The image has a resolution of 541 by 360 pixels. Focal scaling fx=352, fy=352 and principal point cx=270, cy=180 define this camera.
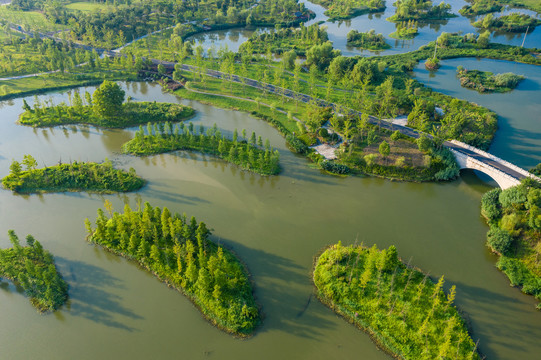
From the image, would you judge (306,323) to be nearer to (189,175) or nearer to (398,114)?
(189,175)

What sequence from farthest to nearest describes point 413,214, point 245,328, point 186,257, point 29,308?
1. point 413,214
2. point 186,257
3. point 29,308
4. point 245,328

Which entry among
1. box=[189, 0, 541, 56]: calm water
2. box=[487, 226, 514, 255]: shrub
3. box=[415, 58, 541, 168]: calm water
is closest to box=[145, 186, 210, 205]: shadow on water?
box=[487, 226, 514, 255]: shrub

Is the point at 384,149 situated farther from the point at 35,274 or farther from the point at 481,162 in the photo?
the point at 35,274

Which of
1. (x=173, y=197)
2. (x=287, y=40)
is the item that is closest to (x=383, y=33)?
(x=287, y=40)

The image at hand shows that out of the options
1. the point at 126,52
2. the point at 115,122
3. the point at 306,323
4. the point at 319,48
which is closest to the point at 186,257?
the point at 306,323

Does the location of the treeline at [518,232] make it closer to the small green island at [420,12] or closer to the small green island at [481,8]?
the small green island at [420,12]

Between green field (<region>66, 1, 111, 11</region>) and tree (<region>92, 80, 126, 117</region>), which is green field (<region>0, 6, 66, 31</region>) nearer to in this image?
green field (<region>66, 1, 111, 11</region>)
